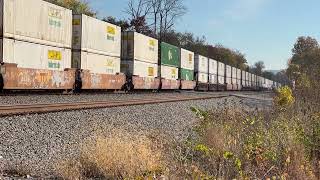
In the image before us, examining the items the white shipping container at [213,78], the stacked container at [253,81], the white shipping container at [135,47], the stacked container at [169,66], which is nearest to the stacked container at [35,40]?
the white shipping container at [135,47]

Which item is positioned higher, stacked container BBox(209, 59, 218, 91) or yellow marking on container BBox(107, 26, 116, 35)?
yellow marking on container BBox(107, 26, 116, 35)

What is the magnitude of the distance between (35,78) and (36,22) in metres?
2.54

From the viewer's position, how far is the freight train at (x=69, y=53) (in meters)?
17.8

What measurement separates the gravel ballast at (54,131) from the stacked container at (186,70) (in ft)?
92.3

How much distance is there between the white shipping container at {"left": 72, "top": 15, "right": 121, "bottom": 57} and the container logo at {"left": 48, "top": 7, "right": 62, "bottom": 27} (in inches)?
79.4

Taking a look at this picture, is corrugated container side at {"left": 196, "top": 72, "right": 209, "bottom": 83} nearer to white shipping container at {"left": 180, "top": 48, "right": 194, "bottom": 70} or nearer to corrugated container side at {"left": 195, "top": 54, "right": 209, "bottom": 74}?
corrugated container side at {"left": 195, "top": 54, "right": 209, "bottom": 74}

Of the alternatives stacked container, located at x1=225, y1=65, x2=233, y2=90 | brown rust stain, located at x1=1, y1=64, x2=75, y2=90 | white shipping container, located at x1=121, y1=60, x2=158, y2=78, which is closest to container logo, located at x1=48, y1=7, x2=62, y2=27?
brown rust stain, located at x1=1, y1=64, x2=75, y2=90

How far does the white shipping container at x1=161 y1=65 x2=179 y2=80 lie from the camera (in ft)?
121

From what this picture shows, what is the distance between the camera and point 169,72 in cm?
3828

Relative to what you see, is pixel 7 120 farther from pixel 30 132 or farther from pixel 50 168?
pixel 50 168

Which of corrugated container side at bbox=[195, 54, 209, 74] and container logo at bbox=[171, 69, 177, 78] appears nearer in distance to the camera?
container logo at bbox=[171, 69, 177, 78]

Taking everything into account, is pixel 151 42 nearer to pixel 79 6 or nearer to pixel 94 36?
pixel 94 36

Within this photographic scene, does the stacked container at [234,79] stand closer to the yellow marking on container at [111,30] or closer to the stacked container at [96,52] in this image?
the yellow marking on container at [111,30]

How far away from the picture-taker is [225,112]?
9.83 m
